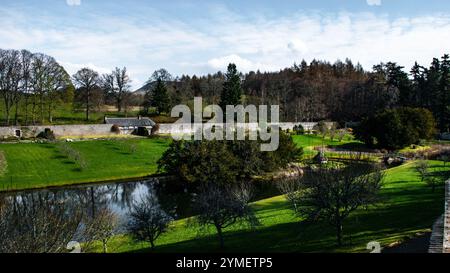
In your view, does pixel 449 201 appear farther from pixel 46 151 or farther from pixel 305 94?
pixel 305 94

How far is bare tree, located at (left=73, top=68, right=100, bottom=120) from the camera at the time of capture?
76188 mm

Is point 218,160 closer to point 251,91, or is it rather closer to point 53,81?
point 53,81

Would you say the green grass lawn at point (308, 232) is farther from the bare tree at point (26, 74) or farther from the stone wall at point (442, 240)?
the bare tree at point (26, 74)

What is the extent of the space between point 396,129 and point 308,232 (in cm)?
4203

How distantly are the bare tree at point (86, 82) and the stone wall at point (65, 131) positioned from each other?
1092 centimetres

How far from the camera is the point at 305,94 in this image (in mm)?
99000

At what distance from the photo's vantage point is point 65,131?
6338 centimetres

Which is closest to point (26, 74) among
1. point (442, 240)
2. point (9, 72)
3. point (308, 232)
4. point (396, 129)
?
point (9, 72)

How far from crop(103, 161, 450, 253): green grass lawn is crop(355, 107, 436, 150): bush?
30724 mm

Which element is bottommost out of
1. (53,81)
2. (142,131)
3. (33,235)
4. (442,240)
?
(33,235)

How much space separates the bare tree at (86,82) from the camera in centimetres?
7619

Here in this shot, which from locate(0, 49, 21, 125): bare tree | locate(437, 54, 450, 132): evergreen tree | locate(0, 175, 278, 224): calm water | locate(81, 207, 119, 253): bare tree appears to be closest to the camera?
locate(81, 207, 119, 253): bare tree

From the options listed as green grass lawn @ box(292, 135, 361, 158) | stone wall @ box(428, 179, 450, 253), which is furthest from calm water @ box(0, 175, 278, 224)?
green grass lawn @ box(292, 135, 361, 158)

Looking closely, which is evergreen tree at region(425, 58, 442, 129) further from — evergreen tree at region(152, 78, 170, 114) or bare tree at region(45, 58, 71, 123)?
bare tree at region(45, 58, 71, 123)
